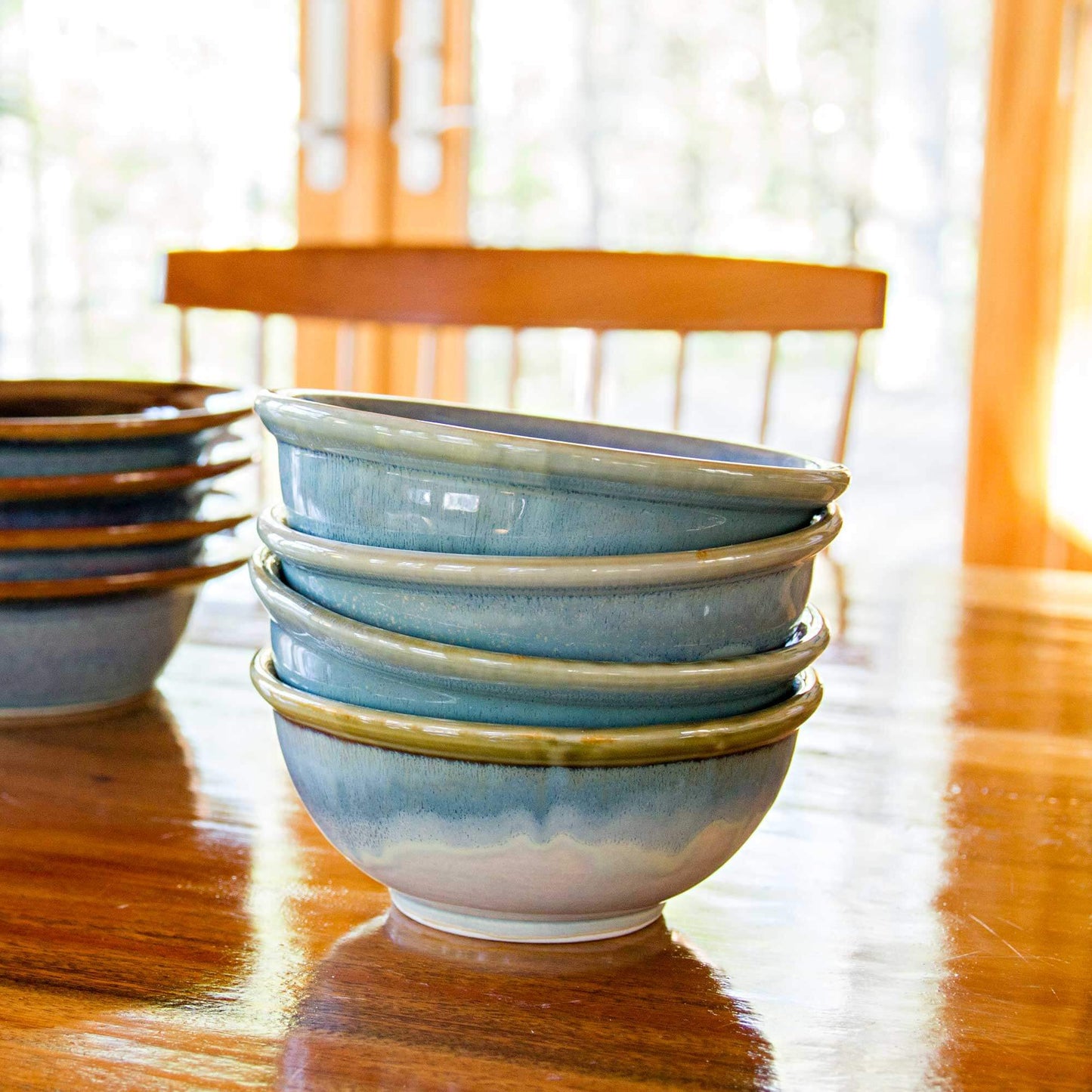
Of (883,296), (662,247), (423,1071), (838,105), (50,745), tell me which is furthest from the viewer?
(662,247)

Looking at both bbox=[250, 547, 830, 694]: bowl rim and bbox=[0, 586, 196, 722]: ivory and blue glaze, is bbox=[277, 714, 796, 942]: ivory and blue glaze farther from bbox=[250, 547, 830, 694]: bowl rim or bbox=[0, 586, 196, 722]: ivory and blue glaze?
bbox=[0, 586, 196, 722]: ivory and blue glaze

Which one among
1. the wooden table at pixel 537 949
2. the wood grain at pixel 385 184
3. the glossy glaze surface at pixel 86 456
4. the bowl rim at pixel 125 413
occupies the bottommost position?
the wooden table at pixel 537 949

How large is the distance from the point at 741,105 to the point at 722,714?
2482mm

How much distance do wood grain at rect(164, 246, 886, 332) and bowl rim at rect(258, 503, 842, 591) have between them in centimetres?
91

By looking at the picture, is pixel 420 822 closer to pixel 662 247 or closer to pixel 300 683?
pixel 300 683

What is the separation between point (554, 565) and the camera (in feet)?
1.05

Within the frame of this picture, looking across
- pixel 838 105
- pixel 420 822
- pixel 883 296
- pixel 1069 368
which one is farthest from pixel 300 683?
pixel 838 105

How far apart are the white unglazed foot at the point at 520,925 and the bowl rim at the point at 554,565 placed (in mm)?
103

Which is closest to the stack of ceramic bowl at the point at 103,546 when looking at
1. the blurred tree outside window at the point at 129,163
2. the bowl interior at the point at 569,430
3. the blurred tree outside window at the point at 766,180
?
the bowl interior at the point at 569,430

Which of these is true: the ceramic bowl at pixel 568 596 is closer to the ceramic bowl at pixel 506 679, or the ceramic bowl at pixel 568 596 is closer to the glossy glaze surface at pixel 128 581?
the ceramic bowl at pixel 506 679

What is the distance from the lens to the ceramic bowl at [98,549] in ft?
1.77

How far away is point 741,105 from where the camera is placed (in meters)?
2.62

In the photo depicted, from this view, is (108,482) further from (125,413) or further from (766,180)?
(766,180)

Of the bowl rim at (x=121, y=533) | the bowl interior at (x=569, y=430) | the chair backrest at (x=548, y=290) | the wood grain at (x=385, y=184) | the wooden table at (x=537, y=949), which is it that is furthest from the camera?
the wood grain at (x=385, y=184)
